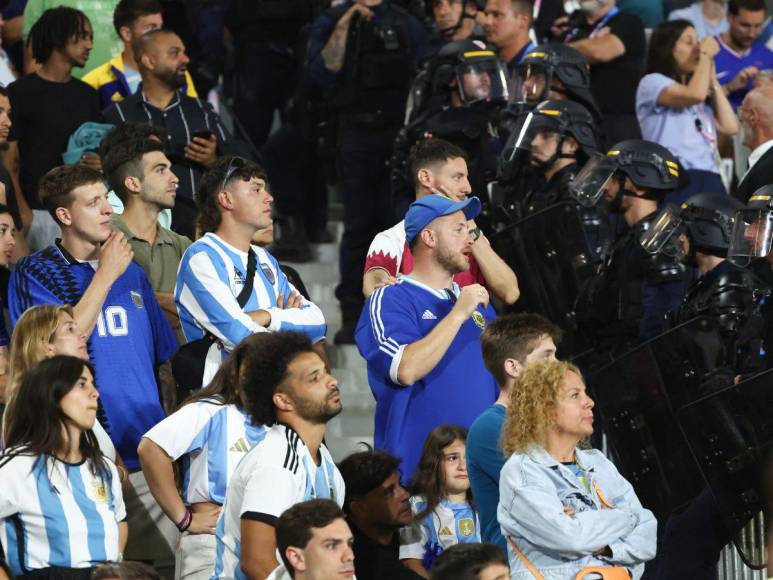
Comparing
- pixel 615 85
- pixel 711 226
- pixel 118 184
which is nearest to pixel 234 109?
pixel 615 85


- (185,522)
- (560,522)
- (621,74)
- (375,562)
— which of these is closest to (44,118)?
(185,522)

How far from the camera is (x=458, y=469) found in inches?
248

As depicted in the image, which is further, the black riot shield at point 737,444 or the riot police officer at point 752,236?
the riot police officer at point 752,236

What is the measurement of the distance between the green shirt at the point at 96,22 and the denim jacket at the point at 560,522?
622 centimetres

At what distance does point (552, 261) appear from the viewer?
27.2ft

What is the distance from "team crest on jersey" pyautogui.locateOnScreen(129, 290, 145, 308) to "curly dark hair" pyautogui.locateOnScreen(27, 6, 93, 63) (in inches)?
116

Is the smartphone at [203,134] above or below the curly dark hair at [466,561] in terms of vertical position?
above

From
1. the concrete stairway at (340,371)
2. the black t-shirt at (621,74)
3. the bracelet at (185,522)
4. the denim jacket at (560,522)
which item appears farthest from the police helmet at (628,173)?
the bracelet at (185,522)

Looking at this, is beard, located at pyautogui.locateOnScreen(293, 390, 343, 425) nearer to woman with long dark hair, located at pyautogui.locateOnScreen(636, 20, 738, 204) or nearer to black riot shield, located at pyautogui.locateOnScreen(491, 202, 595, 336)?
black riot shield, located at pyautogui.locateOnScreen(491, 202, 595, 336)

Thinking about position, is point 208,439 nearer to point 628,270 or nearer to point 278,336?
point 278,336

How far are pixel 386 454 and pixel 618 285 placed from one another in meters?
2.11

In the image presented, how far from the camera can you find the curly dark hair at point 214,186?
702 cm

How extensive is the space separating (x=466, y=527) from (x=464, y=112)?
3754 millimetres

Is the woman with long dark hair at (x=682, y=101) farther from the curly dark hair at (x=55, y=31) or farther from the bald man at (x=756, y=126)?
the curly dark hair at (x=55, y=31)
